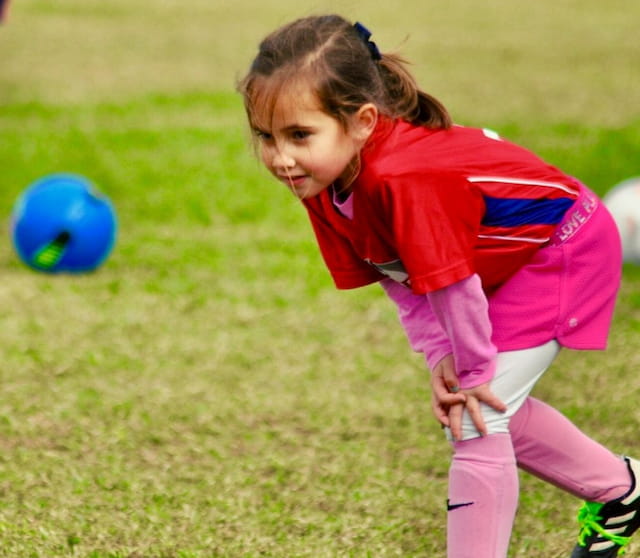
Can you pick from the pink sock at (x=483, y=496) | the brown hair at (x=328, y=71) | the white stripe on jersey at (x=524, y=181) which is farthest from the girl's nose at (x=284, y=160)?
the pink sock at (x=483, y=496)

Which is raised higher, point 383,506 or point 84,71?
point 383,506

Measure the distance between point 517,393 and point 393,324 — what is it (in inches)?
102

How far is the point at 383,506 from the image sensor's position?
3.34 meters

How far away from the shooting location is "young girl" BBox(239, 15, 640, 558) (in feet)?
7.73

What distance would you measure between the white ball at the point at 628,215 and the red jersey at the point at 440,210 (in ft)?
10.2

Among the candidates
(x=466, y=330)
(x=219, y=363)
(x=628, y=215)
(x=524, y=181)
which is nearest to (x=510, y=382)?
(x=466, y=330)

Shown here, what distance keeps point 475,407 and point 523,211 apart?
475mm

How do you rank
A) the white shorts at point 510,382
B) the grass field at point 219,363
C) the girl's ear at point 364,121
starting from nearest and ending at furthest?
the girl's ear at point 364,121
the white shorts at point 510,382
the grass field at point 219,363

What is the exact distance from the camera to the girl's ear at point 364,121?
7.95 feet

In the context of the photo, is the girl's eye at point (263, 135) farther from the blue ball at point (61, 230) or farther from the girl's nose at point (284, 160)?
the blue ball at point (61, 230)

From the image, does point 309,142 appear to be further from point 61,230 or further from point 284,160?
point 61,230

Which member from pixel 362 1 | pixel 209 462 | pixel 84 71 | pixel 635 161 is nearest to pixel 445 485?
pixel 209 462

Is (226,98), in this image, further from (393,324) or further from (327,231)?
(327,231)

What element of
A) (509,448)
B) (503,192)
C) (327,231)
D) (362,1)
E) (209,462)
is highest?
(503,192)
